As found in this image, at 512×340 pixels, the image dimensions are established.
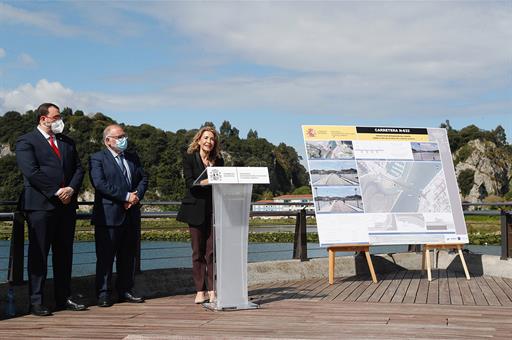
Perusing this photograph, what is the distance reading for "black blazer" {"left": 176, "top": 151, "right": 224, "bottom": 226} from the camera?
577 centimetres

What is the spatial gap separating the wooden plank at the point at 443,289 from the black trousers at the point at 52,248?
3115mm

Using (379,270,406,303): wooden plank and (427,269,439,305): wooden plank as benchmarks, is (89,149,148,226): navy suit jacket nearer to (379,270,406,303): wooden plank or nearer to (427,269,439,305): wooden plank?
(379,270,406,303): wooden plank

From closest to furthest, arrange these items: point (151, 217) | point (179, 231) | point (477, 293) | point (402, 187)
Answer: point (477, 293)
point (151, 217)
point (402, 187)
point (179, 231)

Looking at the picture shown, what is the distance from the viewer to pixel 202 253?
5.82 metres

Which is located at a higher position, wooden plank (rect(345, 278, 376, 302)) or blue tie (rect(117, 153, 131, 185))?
blue tie (rect(117, 153, 131, 185))

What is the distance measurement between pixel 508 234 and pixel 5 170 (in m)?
24.4

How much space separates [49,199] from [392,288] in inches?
135

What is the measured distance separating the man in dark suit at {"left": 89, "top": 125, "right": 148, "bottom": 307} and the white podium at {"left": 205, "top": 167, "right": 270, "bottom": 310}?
0.78 metres

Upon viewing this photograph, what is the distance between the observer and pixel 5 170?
1113 inches

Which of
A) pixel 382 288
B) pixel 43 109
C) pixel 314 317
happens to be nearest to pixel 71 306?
pixel 43 109

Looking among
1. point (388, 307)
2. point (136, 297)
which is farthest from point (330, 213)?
point (136, 297)

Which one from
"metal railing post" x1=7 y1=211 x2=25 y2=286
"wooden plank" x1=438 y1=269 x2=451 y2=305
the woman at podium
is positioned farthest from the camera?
"wooden plank" x1=438 y1=269 x2=451 y2=305

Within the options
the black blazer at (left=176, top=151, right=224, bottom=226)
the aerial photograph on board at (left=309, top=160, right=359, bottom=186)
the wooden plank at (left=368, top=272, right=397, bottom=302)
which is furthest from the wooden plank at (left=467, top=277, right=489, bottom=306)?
the black blazer at (left=176, top=151, right=224, bottom=226)

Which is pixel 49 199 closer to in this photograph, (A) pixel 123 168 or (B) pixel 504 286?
(A) pixel 123 168
